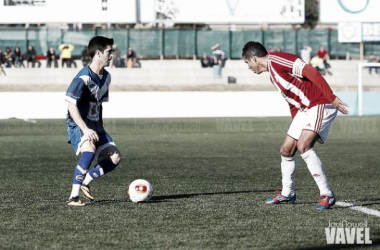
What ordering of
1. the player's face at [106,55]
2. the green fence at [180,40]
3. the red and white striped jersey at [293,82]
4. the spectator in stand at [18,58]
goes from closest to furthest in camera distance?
the red and white striped jersey at [293,82], the player's face at [106,55], the spectator in stand at [18,58], the green fence at [180,40]

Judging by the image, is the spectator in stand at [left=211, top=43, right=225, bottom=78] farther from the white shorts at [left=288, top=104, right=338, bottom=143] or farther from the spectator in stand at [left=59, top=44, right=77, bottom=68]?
the white shorts at [left=288, top=104, right=338, bottom=143]

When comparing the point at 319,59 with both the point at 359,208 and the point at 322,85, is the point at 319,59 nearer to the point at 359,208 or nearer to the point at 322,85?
the point at 359,208

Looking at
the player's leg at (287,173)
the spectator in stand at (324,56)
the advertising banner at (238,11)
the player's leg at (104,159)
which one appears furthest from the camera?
the advertising banner at (238,11)

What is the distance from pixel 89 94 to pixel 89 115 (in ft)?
0.76

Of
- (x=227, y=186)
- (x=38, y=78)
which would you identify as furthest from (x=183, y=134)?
(x=38, y=78)

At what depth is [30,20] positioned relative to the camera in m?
44.7

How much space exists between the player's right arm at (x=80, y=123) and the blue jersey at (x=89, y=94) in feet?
0.20

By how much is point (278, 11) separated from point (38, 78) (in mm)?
14130

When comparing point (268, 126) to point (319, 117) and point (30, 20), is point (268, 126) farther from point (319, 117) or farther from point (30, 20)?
point (30, 20)

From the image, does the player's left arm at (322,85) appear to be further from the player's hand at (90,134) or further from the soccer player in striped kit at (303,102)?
the player's hand at (90,134)

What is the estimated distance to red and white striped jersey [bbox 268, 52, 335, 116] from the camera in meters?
8.24

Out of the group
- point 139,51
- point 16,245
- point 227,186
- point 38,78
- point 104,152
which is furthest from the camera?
point 139,51

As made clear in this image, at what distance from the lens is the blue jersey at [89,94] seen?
8430mm

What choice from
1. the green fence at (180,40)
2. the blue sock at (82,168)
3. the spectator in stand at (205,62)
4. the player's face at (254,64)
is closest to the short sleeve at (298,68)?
the player's face at (254,64)
